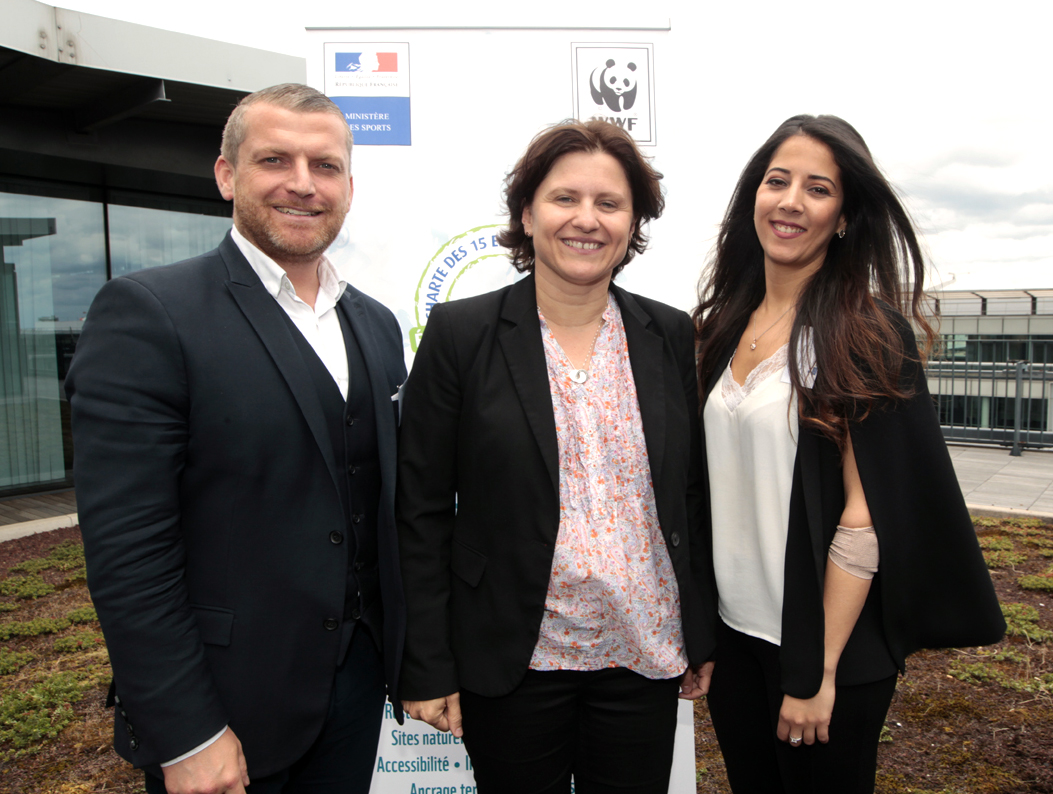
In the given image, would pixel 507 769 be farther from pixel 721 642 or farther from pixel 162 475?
pixel 162 475

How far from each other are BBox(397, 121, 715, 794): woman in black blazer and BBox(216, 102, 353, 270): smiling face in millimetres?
360

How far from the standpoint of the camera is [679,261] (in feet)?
8.54

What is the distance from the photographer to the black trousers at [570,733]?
161 centimetres

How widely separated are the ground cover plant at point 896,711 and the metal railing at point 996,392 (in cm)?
513

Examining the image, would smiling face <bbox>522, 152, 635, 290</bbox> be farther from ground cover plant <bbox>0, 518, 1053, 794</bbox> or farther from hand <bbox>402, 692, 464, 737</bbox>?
ground cover plant <bbox>0, 518, 1053, 794</bbox>

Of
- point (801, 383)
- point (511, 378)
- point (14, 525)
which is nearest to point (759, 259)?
point (801, 383)

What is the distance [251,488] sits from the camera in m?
1.42

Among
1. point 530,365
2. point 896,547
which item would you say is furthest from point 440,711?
point 896,547

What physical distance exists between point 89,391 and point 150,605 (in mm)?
415

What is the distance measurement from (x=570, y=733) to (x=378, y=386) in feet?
3.15

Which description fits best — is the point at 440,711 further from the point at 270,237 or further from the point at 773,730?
the point at 270,237

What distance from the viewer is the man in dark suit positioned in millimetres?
1294

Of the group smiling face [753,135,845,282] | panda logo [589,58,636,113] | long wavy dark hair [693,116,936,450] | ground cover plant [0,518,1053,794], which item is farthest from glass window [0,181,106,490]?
smiling face [753,135,845,282]

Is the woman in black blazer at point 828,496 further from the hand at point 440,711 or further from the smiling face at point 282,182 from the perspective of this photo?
the smiling face at point 282,182
